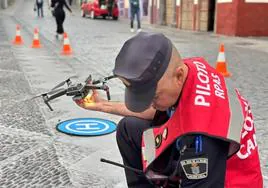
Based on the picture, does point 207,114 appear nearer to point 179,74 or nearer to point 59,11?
point 179,74

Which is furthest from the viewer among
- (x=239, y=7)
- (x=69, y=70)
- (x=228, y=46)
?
(x=239, y=7)

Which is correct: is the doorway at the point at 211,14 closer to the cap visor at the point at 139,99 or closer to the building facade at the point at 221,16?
the building facade at the point at 221,16

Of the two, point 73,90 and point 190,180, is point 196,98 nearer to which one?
point 190,180

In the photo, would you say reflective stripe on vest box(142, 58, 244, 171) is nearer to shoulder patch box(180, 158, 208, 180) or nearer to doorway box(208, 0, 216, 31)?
shoulder patch box(180, 158, 208, 180)

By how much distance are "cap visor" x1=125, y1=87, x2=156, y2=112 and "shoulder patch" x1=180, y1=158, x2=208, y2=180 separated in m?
0.24

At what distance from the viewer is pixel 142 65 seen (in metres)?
1.62

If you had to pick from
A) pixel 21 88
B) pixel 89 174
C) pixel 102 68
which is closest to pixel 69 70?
pixel 102 68

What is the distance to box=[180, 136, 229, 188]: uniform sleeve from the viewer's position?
63.4 inches

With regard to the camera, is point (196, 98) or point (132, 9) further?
point (132, 9)

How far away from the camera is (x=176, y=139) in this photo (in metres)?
1.70

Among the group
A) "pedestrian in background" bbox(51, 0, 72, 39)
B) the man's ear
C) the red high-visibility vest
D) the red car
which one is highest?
the man's ear

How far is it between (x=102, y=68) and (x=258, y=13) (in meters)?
8.93

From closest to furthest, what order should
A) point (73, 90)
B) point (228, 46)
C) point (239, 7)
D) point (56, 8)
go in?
point (73, 90)
point (228, 46)
point (56, 8)
point (239, 7)

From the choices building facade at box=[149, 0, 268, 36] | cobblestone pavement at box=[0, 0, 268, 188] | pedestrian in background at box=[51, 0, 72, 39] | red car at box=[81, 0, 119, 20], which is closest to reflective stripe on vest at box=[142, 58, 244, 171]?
cobblestone pavement at box=[0, 0, 268, 188]
